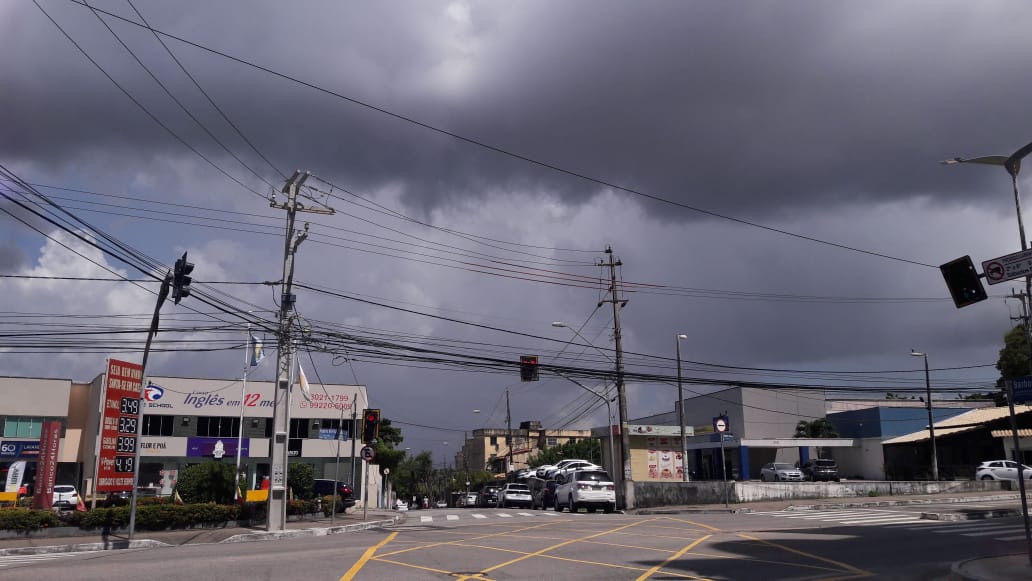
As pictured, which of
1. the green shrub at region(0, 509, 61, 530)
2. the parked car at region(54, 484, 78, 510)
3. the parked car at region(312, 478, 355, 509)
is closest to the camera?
the green shrub at region(0, 509, 61, 530)

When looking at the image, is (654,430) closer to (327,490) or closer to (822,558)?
(327,490)

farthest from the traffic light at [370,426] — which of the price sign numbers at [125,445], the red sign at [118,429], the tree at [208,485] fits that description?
the price sign numbers at [125,445]

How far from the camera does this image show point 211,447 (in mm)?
56969

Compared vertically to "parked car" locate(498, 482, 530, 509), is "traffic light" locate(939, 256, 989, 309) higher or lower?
higher

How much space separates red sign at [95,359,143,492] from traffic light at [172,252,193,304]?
203 inches

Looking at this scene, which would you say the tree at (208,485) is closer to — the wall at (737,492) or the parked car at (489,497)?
the wall at (737,492)

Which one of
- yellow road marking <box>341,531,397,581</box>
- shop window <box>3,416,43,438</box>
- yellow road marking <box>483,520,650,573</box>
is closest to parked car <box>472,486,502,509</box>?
shop window <box>3,416,43,438</box>

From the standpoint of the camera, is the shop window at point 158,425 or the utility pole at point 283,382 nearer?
the utility pole at point 283,382

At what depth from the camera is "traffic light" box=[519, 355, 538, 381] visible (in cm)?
3141

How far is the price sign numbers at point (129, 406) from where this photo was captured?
89.6 feet

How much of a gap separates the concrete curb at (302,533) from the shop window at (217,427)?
32764 mm

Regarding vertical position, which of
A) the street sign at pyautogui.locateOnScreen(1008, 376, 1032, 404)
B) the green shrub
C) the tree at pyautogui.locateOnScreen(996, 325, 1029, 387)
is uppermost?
the tree at pyautogui.locateOnScreen(996, 325, 1029, 387)

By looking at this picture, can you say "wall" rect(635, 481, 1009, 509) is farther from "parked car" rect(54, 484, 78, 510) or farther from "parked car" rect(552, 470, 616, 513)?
"parked car" rect(54, 484, 78, 510)

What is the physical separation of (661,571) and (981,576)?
196 inches
